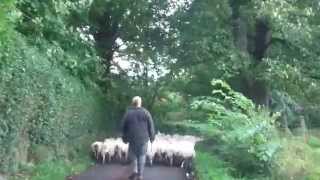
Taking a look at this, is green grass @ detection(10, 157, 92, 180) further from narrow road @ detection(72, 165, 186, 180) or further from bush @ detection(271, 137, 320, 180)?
bush @ detection(271, 137, 320, 180)

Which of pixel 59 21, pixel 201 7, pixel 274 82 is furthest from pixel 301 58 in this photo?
pixel 59 21

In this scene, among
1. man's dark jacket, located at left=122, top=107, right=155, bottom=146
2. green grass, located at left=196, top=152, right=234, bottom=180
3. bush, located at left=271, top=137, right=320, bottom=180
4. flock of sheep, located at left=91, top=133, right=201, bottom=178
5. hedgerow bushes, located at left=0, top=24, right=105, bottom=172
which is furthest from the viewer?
flock of sheep, located at left=91, top=133, right=201, bottom=178

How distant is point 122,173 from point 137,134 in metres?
2.45

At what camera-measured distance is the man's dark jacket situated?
16.6 metres

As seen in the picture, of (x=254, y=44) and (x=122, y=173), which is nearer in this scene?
(x=122, y=173)

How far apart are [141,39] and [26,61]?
17712 millimetres

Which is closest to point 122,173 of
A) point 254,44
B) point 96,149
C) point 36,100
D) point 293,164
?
point 96,149

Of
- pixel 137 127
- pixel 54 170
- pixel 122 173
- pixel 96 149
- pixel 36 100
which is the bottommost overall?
pixel 122 173

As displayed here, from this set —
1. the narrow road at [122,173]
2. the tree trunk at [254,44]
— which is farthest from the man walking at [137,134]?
the tree trunk at [254,44]

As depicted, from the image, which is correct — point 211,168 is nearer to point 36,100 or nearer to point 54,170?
point 54,170

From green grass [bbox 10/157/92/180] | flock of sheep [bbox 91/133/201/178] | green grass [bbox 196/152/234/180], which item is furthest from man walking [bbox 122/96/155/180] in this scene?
flock of sheep [bbox 91/133/201/178]

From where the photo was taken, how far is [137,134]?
16641 mm

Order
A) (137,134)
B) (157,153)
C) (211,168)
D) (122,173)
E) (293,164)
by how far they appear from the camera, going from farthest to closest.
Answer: (157,153) < (122,173) < (211,168) < (137,134) < (293,164)

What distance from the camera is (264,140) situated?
1636 cm
